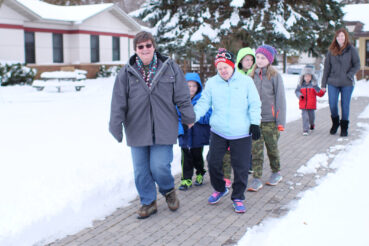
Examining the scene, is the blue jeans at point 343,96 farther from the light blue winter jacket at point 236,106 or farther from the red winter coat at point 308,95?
the light blue winter jacket at point 236,106

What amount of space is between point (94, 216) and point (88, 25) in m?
23.1

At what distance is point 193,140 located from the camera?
204 inches

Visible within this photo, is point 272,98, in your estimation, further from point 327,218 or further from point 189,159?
point 327,218

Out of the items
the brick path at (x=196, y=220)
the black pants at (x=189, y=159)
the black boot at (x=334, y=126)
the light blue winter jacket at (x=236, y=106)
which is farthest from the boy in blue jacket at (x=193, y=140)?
the black boot at (x=334, y=126)

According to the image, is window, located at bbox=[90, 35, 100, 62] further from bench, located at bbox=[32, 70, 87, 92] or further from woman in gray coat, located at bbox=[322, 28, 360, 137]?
woman in gray coat, located at bbox=[322, 28, 360, 137]

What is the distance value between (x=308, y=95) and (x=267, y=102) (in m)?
3.97

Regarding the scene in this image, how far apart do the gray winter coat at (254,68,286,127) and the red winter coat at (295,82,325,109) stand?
385cm

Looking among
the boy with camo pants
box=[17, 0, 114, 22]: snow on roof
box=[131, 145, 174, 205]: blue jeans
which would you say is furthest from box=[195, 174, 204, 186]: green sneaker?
box=[17, 0, 114, 22]: snow on roof

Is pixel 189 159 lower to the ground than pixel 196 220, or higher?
higher

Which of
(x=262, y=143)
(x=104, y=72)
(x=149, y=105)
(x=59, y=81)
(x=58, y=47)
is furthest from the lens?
(x=104, y=72)

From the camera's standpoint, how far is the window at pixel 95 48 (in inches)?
1046

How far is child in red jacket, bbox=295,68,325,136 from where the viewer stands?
8750 millimetres

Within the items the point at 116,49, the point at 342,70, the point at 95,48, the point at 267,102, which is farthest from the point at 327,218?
the point at 116,49

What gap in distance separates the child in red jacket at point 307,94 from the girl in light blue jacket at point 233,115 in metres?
4.68
